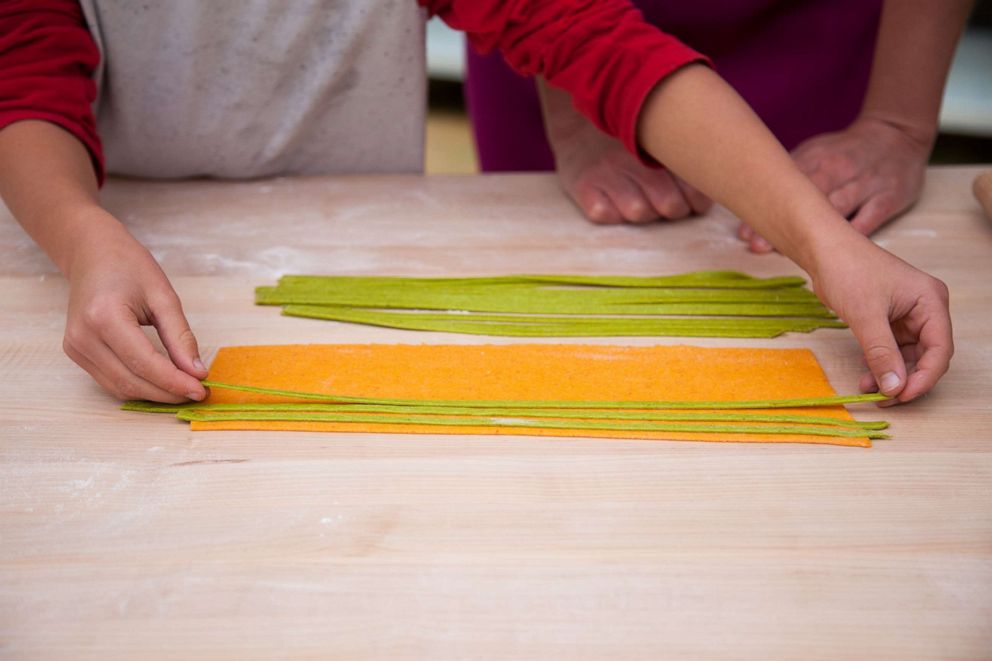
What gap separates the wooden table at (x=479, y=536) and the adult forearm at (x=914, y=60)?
48 cm

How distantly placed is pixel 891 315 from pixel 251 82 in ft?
3.05

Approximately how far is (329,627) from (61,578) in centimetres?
21

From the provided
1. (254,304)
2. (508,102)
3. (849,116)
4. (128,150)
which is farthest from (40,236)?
(849,116)

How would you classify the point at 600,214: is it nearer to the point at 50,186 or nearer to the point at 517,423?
the point at 517,423

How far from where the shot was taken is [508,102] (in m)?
1.82

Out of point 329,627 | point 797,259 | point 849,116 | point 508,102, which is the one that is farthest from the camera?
point 508,102

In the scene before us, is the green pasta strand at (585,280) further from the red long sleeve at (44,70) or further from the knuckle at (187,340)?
the red long sleeve at (44,70)

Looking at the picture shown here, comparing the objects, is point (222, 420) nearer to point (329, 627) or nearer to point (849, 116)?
point (329, 627)

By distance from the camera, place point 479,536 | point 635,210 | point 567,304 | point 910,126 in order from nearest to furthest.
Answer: point 479,536, point 567,304, point 635,210, point 910,126

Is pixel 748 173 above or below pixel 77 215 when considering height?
above

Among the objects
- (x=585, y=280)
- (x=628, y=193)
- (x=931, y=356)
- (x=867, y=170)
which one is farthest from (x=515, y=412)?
(x=867, y=170)

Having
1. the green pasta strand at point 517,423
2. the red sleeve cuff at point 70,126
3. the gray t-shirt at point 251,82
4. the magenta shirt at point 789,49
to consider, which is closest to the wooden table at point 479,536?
the green pasta strand at point 517,423

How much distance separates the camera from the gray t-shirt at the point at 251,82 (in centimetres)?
124

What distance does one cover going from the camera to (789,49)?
1569mm
